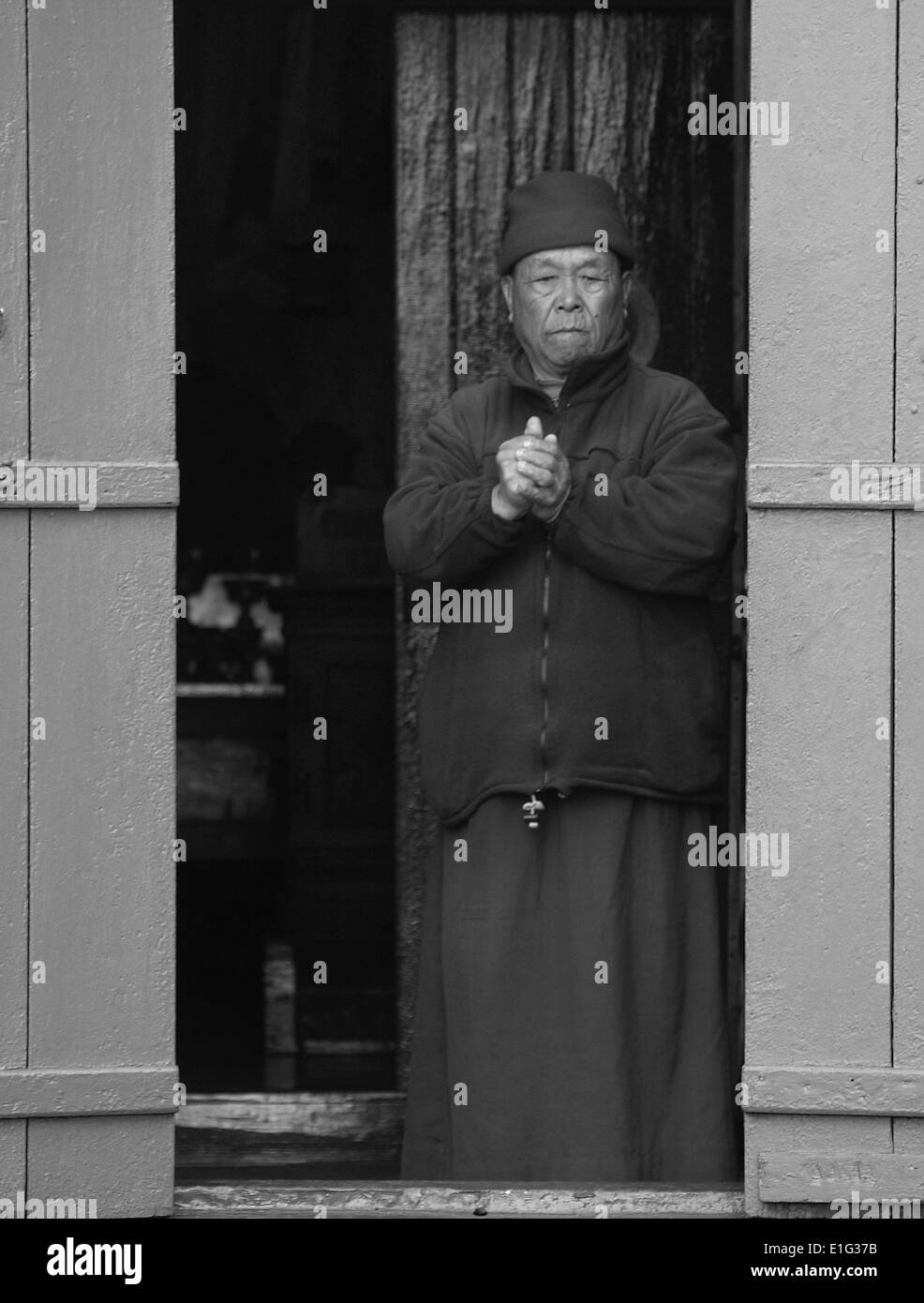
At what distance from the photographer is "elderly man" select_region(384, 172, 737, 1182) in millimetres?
4613

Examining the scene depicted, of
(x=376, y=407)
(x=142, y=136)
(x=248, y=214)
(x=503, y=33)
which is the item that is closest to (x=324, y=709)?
(x=376, y=407)

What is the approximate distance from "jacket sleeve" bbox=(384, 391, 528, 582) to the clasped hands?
0.05 metres

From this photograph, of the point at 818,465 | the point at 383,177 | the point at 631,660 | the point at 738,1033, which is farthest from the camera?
the point at 383,177

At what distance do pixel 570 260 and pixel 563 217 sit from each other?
8 centimetres

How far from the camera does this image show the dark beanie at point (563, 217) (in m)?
4.77

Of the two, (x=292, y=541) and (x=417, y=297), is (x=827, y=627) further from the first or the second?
(x=292, y=541)

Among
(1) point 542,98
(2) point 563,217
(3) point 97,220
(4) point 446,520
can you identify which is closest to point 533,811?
(4) point 446,520

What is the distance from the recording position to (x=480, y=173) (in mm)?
5770

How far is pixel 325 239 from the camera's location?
6293 mm

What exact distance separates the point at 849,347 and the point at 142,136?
→ 1.33 metres

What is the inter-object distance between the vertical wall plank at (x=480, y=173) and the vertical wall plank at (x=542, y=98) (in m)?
0.03

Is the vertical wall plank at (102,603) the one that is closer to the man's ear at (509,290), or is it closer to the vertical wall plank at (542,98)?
the man's ear at (509,290)

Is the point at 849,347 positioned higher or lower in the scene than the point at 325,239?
lower

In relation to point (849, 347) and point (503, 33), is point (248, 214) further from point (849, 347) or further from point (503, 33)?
point (849, 347)
